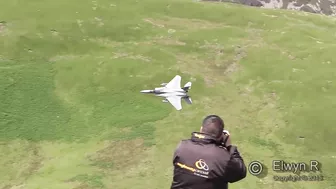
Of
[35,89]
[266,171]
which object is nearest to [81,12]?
[35,89]

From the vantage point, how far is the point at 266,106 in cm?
5059

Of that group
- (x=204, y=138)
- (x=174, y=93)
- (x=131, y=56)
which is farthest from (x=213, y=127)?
(x=131, y=56)

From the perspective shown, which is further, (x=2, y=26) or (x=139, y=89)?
(x=2, y=26)

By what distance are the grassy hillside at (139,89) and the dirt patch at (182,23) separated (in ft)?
0.94

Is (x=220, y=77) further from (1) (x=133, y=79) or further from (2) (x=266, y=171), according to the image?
(2) (x=266, y=171)

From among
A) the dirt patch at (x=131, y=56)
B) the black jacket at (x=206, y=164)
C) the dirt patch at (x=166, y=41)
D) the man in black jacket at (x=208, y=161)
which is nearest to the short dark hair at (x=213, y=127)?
the man in black jacket at (x=208, y=161)

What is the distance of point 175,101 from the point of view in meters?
48.0

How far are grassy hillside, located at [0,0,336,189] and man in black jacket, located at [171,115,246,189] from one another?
2249 cm

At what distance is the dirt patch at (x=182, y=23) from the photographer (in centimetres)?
7762

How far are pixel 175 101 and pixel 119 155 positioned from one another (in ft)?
38.9

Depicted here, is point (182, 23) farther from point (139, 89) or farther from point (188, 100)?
point (188, 100)

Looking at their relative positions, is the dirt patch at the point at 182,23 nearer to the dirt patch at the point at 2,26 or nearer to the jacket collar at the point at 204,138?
the dirt patch at the point at 2,26

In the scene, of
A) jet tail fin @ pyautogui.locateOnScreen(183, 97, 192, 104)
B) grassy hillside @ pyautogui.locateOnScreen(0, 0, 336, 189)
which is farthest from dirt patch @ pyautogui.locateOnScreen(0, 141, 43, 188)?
jet tail fin @ pyautogui.locateOnScreen(183, 97, 192, 104)

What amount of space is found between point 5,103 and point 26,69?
8.93 meters
